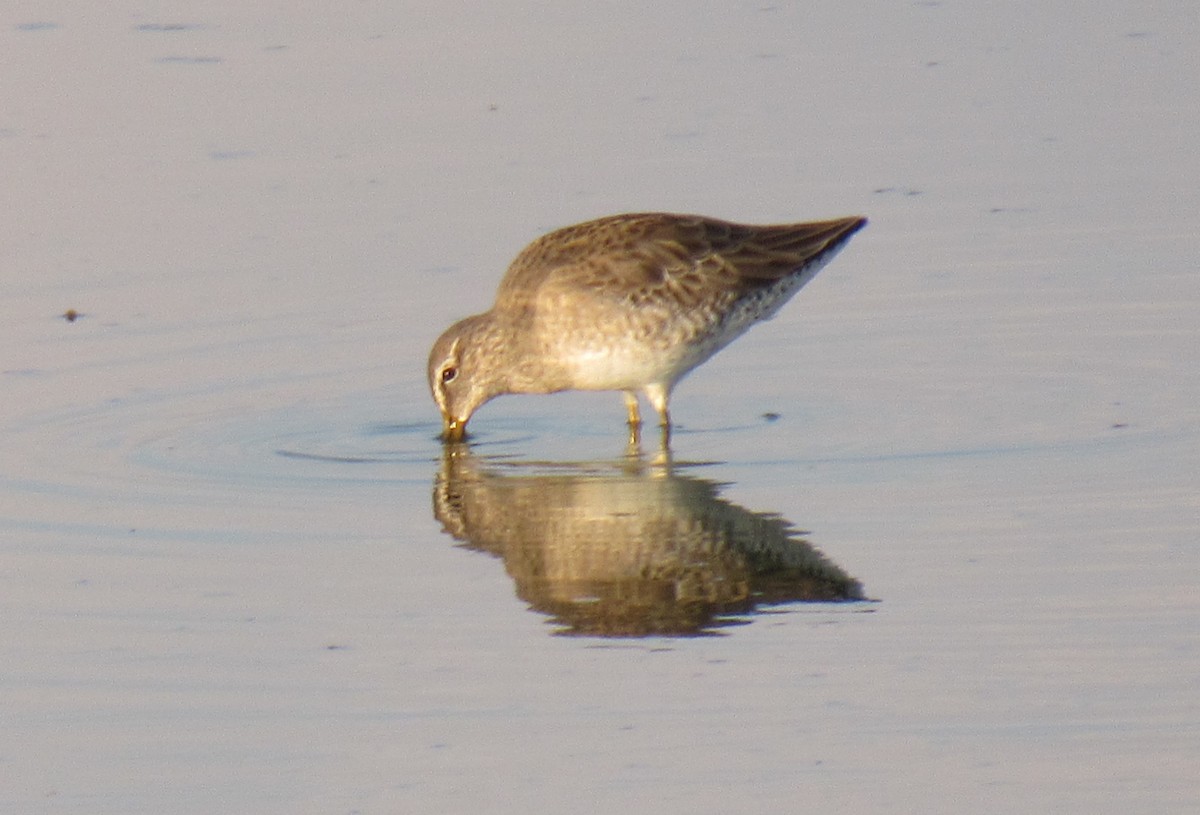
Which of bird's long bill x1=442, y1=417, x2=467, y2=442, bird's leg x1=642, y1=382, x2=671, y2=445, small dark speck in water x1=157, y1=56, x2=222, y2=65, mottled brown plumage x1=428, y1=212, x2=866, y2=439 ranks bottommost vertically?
bird's long bill x1=442, y1=417, x2=467, y2=442

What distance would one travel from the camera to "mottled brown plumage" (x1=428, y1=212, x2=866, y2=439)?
10.3 metres

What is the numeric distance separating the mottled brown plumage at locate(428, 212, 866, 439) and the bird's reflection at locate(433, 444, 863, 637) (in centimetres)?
67

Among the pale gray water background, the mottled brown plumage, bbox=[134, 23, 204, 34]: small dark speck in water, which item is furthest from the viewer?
bbox=[134, 23, 204, 34]: small dark speck in water

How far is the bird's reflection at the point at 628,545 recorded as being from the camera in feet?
25.4

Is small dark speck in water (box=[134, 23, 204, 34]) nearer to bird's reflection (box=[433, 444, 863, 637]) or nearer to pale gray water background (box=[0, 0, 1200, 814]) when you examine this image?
pale gray water background (box=[0, 0, 1200, 814])

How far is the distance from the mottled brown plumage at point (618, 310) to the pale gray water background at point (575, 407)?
28 centimetres

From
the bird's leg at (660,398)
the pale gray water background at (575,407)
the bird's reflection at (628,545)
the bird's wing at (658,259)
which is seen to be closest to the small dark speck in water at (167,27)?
the pale gray water background at (575,407)

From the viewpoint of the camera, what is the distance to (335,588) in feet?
26.5

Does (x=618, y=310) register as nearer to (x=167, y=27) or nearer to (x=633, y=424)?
(x=633, y=424)

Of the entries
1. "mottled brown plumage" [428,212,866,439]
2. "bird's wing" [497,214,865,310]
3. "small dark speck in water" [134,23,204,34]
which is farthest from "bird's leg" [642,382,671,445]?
"small dark speck in water" [134,23,204,34]

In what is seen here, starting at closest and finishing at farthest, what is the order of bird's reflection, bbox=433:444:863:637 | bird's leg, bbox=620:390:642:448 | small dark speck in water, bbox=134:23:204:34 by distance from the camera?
bird's reflection, bbox=433:444:863:637, bird's leg, bbox=620:390:642:448, small dark speck in water, bbox=134:23:204:34

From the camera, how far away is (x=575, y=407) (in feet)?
36.7

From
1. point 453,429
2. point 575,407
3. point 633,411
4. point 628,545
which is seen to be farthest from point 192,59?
point 628,545

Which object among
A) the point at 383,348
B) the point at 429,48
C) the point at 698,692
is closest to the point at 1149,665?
the point at 698,692
